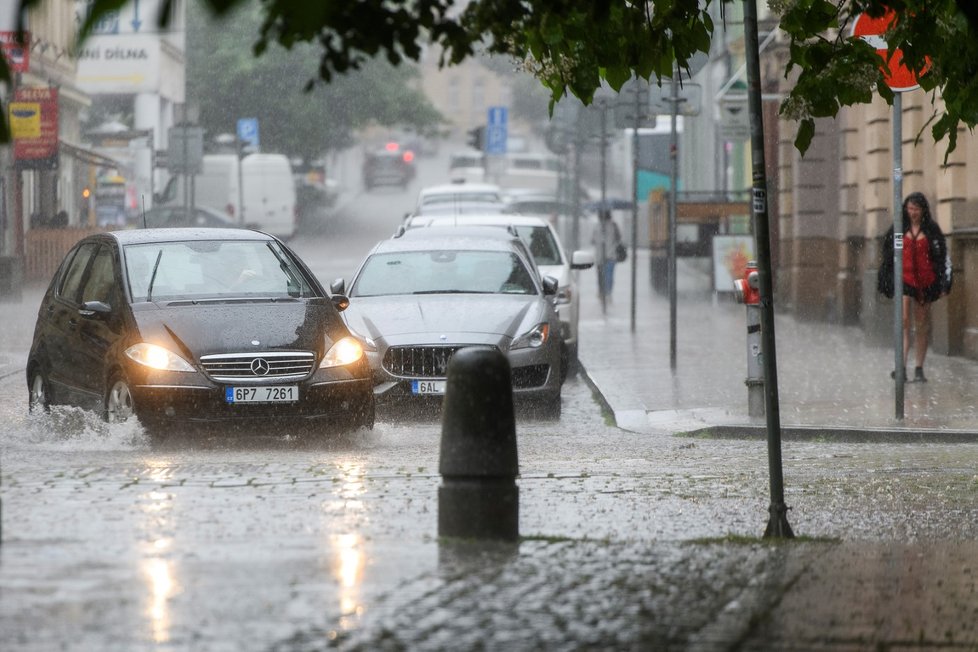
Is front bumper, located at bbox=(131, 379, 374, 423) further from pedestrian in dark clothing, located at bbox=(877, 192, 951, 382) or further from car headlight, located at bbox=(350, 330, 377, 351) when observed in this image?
pedestrian in dark clothing, located at bbox=(877, 192, 951, 382)

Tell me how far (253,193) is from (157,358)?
42901 millimetres

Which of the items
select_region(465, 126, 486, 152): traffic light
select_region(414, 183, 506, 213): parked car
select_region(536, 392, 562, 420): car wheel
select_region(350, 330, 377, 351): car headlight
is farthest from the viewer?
select_region(465, 126, 486, 152): traffic light

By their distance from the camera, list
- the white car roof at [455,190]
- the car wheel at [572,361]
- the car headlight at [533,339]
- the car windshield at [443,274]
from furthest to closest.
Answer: the white car roof at [455,190], the car wheel at [572,361], the car windshield at [443,274], the car headlight at [533,339]

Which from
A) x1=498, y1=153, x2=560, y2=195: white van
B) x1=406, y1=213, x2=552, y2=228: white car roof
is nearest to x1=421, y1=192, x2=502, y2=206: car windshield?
x1=406, y1=213, x2=552, y2=228: white car roof

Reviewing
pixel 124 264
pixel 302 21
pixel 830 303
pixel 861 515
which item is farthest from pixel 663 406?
pixel 830 303

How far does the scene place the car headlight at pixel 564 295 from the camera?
736 inches

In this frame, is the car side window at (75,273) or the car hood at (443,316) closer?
the car side window at (75,273)

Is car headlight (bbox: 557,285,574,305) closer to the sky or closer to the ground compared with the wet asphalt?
closer to the sky

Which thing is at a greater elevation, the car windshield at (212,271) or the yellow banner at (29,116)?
the yellow banner at (29,116)

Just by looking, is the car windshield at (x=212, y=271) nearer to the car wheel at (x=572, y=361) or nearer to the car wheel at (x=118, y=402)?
the car wheel at (x=118, y=402)

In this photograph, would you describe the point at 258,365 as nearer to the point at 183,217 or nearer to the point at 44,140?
the point at 44,140

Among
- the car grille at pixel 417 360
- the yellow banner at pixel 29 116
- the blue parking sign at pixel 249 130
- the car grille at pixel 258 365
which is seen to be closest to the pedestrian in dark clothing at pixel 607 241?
the yellow banner at pixel 29 116

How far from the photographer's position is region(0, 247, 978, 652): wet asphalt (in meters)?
5.46

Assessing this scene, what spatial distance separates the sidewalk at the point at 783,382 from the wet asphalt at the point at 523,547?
5.4 inches
